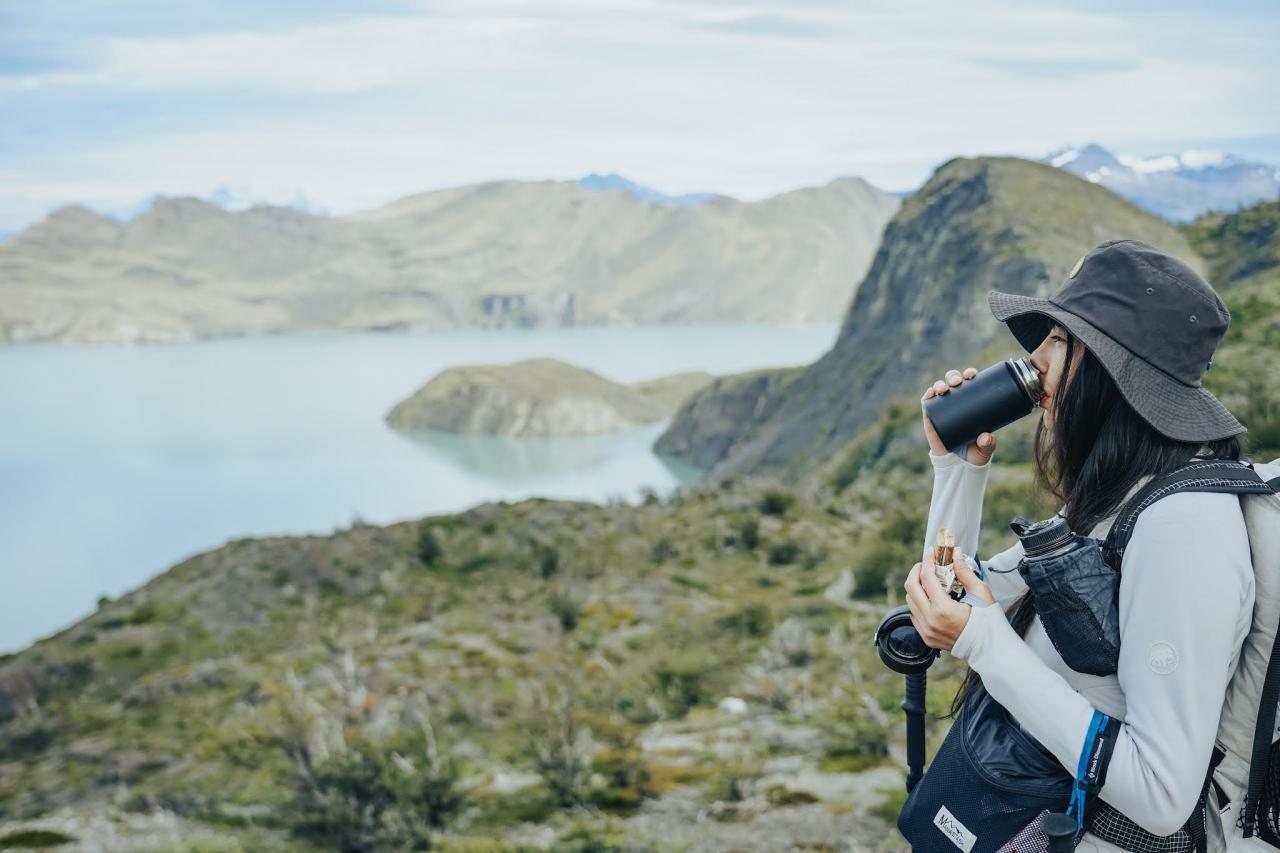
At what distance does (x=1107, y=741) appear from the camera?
1.58 m

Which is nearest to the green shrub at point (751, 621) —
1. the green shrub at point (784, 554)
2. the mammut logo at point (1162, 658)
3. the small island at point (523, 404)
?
the green shrub at point (784, 554)

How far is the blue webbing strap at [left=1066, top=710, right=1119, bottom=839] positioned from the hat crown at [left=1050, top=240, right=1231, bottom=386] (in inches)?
24.1

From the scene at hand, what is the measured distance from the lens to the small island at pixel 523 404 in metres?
85.2

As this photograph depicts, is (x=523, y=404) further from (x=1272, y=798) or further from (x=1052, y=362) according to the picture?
(x=1272, y=798)

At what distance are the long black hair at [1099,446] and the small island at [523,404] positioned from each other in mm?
83091

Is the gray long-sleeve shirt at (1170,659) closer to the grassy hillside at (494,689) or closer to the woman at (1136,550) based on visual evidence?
the woman at (1136,550)

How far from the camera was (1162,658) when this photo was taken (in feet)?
4.91

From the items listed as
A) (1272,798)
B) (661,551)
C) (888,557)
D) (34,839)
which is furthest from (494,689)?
(1272,798)

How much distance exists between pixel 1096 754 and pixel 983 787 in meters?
0.26

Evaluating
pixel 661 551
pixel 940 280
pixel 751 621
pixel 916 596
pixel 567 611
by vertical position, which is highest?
pixel 916 596

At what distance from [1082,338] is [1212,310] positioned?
0.24 metres

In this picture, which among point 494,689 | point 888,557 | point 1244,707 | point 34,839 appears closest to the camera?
point 1244,707

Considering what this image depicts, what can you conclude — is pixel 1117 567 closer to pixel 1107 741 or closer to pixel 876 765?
pixel 1107 741

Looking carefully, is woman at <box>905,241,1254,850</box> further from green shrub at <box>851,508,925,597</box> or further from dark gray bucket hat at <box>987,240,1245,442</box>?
green shrub at <box>851,508,925,597</box>
